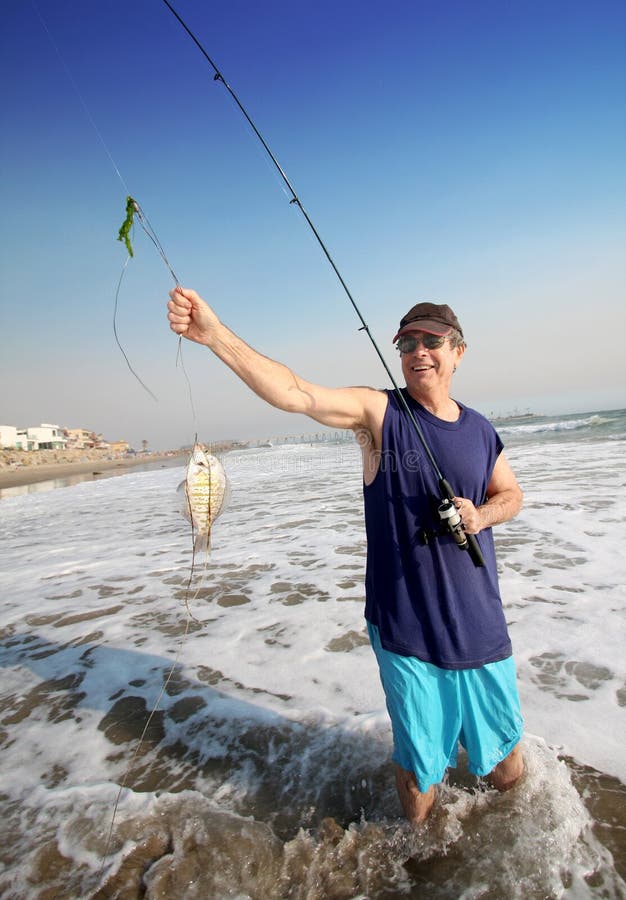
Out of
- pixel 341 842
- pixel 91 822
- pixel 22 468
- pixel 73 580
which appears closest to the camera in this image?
pixel 341 842

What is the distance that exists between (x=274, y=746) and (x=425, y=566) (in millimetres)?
1836

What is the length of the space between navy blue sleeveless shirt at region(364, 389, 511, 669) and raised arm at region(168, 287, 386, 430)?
0.17 metres

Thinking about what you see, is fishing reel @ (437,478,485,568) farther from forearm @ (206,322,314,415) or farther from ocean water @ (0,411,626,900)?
ocean water @ (0,411,626,900)

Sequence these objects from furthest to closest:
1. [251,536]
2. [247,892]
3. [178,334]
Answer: [251,536], [247,892], [178,334]

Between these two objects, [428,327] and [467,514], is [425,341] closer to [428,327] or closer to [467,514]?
[428,327]

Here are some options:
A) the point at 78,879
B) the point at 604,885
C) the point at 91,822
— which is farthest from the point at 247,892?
the point at 604,885

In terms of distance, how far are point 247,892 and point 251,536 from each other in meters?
6.96

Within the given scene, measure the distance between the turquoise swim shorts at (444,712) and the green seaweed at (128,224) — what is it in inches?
91.5

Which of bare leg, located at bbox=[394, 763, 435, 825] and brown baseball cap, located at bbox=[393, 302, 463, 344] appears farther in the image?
brown baseball cap, located at bbox=[393, 302, 463, 344]

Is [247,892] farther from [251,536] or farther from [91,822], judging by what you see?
[251,536]

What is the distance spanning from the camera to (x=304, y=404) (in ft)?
7.32

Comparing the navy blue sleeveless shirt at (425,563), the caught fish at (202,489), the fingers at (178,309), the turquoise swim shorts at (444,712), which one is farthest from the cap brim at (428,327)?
the turquoise swim shorts at (444,712)

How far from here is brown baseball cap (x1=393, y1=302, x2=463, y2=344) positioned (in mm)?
2490

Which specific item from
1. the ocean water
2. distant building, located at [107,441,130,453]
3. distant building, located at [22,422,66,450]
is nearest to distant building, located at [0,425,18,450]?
distant building, located at [22,422,66,450]
